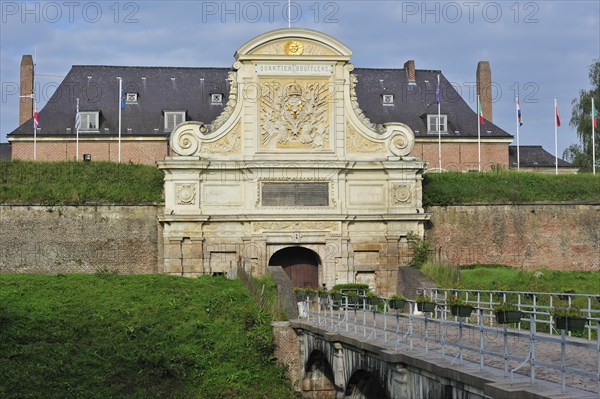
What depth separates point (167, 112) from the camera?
45.3 metres

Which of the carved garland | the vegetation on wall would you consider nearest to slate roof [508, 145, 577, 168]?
the vegetation on wall

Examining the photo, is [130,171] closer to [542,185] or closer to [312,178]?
[312,178]

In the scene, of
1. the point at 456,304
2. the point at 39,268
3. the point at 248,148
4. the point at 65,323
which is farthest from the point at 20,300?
the point at 456,304

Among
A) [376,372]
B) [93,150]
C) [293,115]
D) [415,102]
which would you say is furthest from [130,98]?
[376,372]

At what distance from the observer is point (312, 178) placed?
35.6m

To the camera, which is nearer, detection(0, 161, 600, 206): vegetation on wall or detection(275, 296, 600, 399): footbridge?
detection(275, 296, 600, 399): footbridge

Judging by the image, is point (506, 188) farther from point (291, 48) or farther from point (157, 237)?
point (157, 237)

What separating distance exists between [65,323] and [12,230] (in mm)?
11264

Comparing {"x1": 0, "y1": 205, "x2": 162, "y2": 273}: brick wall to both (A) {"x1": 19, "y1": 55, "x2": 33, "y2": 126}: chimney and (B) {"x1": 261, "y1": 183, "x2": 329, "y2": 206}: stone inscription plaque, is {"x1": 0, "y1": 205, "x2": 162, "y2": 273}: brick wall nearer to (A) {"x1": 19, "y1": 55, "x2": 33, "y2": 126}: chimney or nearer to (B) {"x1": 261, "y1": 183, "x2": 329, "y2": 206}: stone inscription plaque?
(B) {"x1": 261, "y1": 183, "x2": 329, "y2": 206}: stone inscription plaque

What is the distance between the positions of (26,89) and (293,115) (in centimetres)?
1842

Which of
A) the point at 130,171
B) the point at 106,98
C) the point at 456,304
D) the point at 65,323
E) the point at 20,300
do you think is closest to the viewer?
the point at 456,304

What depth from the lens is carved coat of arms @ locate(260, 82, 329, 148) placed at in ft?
117

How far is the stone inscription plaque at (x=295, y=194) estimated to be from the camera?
1400 inches

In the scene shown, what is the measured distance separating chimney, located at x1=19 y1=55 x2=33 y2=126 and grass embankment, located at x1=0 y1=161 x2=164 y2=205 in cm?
1044
